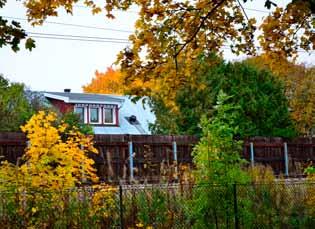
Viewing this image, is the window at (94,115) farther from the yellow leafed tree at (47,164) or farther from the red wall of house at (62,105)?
the yellow leafed tree at (47,164)

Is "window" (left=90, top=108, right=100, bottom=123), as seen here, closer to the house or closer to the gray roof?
the house

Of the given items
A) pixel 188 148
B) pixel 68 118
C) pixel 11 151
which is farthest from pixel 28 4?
pixel 68 118

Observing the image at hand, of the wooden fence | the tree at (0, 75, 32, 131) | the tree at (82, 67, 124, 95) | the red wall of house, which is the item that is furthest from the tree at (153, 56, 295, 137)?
the tree at (82, 67, 124, 95)

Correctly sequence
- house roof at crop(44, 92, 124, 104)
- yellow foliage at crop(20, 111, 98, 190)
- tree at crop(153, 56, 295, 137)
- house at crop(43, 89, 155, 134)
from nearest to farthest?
yellow foliage at crop(20, 111, 98, 190), tree at crop(153, 56, 295, 137), house roof at crop(44, 92, 124, 104), house at crop(43, 89, 155, 134)

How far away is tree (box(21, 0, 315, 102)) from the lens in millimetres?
6895

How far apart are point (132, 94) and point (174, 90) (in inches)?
28.6

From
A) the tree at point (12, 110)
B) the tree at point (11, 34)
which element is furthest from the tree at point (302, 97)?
the tree at point (11, 34)

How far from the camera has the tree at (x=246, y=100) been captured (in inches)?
1236

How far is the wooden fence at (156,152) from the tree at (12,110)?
5382mm

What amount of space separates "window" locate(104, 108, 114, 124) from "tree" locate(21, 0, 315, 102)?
30.7 m

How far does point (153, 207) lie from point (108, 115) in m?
30.9

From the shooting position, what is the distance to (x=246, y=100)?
104ft

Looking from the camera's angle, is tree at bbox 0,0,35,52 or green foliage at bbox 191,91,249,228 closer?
tree at bbox 0,0,35,52

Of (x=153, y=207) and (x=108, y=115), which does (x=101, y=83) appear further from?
(x=153, y=207)
